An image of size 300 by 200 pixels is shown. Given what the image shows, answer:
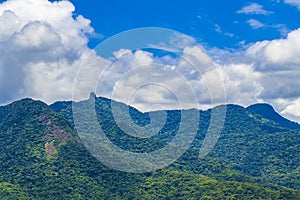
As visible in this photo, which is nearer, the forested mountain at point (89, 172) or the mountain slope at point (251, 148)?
the forested mountain at point (89, 172)

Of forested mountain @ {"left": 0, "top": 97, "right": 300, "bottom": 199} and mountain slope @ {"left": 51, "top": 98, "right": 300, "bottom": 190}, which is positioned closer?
forested mountain @ {"left": 0, "top": 97, "right": 300, "bottom": 199}

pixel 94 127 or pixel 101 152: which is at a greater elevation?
pixel 94 127

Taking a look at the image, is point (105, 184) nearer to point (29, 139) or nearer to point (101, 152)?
point (101, 152)

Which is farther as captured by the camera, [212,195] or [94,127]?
[94,127]

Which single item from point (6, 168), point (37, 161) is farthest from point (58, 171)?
point (6, 168)

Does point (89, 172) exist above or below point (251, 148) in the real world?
below

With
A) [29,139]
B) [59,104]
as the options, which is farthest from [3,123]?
[59,104]

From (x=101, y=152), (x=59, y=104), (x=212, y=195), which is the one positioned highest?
(x=59, y=104)

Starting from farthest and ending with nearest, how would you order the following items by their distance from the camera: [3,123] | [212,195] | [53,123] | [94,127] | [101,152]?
[94,127] → [3,123] → [53,123] → [101,152] → [212,195]

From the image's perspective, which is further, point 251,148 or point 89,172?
point 251,148

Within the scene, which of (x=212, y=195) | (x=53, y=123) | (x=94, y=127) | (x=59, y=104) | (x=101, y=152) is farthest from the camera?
(x=59, y=104)
